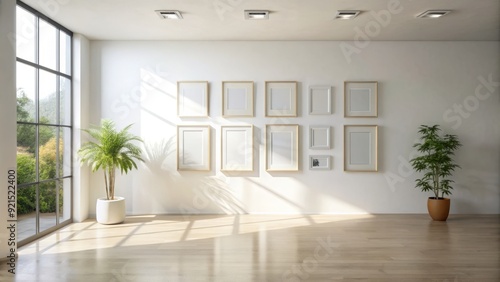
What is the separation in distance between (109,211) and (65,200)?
0.84m

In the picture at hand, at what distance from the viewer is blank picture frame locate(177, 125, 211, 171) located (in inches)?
296

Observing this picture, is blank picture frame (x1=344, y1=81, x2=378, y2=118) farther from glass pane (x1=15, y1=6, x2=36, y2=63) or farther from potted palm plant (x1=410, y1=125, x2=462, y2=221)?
glass pane (x1=15, y1=6, x2=36, y2=63)

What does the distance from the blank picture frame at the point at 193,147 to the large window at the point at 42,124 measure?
1904 mm

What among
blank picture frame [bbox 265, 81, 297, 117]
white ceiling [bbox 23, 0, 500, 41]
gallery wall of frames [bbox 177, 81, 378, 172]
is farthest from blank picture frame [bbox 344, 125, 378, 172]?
white ceiling [bbox 23, 0, 500, 41]

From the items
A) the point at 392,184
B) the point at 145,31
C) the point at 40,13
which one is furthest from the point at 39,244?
the point at 392,184

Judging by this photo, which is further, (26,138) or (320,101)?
(320,101)

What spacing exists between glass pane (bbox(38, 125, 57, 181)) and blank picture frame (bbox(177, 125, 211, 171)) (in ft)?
6.90

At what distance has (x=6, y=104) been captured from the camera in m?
4.81

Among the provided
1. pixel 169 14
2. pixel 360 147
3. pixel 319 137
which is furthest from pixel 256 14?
pixel 360 147

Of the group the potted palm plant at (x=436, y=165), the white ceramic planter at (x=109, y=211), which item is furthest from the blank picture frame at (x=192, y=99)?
the potted palm plant at (x=436, y=165)

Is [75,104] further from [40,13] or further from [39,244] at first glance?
[39,244]

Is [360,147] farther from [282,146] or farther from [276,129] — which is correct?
[276,129]

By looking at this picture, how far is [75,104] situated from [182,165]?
2.16 meters

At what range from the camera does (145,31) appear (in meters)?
6.93
